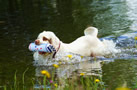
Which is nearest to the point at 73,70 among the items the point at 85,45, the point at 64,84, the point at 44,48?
the point at 44,48

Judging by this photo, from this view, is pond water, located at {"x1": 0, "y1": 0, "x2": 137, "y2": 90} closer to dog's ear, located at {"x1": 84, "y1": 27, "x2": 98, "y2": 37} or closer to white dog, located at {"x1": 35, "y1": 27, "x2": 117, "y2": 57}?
white dog, located at {"x1": 35, "y1": 27, "x2": 117, "y2": 57}

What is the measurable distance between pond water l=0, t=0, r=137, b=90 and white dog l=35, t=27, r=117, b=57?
0.35 m

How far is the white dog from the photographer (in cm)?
837

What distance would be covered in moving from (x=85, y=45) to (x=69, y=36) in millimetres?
2826

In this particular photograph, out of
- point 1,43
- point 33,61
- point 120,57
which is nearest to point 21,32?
point 1,43

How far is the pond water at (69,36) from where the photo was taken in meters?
7.59

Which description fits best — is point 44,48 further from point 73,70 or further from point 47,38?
point 73,70

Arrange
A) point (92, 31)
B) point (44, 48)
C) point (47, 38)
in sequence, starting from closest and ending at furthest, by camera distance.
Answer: point (44, 48) → point (47, 38) → point (92, 31)

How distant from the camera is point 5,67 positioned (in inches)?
347

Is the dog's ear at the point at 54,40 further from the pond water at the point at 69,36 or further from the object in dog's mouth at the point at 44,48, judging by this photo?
the pond water at the point at 69,36

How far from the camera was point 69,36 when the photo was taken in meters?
11.9

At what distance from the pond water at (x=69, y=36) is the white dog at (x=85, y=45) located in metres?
0.35

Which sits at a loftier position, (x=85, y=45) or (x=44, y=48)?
(x=85, y=45)

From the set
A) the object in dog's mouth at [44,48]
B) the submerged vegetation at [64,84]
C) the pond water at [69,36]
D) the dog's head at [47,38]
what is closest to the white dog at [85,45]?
the dog's head at [47,38]
